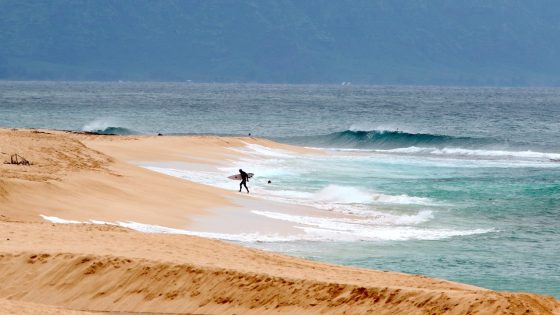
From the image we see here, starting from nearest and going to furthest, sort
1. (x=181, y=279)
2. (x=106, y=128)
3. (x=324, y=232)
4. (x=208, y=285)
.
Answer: (x=208, y=285) → (x=181, y=279) → (x=324, y=232) → (x=106, y=128)

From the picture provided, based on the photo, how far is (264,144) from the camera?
204 ft

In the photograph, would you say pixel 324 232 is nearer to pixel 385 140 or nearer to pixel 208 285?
pixel 208 285

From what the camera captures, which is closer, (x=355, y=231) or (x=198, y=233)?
(x=198, y=233)

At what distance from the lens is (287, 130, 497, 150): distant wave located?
261ft

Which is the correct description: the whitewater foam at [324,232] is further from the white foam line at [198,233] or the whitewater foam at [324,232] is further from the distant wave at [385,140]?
the distant wave at [385,140]

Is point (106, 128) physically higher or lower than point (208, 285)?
higher

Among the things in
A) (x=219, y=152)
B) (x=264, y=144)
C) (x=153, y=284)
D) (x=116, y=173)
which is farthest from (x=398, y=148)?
(x=153, y=284)

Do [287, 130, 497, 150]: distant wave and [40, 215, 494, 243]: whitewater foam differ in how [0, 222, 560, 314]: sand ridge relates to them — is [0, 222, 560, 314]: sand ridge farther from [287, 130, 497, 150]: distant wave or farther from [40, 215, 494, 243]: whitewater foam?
[287, 130, 497, 150]: distant wave

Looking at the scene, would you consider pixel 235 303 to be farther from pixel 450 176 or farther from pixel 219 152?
pixel 219 152

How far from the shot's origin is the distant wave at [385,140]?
79625 millimetres


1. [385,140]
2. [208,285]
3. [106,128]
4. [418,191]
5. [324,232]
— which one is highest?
[385,140]

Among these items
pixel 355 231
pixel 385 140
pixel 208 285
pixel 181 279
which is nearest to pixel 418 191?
pixel 355 231

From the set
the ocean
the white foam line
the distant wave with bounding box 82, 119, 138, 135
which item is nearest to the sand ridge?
the white foam line

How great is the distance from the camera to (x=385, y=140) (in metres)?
83.2
